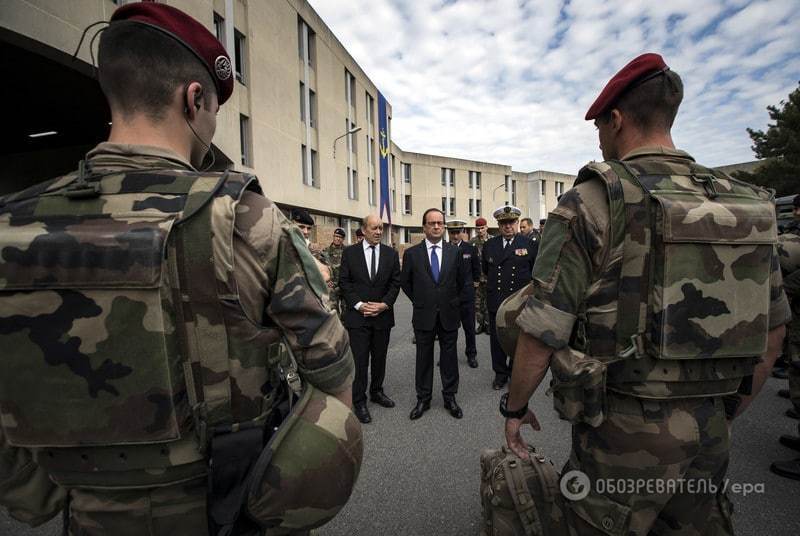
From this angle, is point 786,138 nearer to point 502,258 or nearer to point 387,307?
point 502,258

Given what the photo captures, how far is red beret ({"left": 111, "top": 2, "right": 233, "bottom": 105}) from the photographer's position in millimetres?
1059

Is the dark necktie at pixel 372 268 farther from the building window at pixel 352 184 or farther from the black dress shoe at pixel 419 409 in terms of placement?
the building window at pixel 352 184

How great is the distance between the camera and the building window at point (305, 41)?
55.9ft

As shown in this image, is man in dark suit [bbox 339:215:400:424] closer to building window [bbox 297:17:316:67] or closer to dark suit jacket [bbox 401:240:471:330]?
dark suit jacket [bbox 401:240:471:330]

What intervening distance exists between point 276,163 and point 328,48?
830 centimetres

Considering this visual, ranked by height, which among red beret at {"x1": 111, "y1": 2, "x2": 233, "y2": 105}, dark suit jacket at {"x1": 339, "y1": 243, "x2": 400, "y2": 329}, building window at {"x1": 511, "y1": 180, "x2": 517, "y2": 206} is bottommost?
dark suit jacket at {"x1": 339, "y1": 243, "x2": 400, "y2": 329}

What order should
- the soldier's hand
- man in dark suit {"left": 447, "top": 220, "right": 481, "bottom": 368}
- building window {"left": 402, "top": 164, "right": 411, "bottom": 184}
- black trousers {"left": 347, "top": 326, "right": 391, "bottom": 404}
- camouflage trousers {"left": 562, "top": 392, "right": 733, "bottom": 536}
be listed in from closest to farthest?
camouflage trousers {"left": 562, "top": 392, "right": 733, "bottom": 536} < the soldier's hand < black trousers {"left": 347, "top": 326, "right": 391, "bottom": 404} < man in dark suit {"left": 447, "top": 220, "right": 481, "bottom": 368} < building window {"left": 402, "top": 164, "right": 411, "bottom": 184}

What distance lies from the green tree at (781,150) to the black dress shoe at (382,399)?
67.2ft

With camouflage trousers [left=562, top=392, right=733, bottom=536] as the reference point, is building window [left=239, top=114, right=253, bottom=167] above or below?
above

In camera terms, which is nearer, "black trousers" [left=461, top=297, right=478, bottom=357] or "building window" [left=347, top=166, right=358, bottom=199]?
"black trousers" [left=461, top=297, right=478, bottom=357]

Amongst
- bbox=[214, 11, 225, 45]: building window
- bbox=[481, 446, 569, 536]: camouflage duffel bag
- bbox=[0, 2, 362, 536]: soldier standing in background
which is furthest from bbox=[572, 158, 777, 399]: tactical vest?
bbox=[214, 11, 225, 45]: building window

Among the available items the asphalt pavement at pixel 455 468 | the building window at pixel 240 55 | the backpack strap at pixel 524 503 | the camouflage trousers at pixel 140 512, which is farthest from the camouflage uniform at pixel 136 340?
the building window at pixel 240 55

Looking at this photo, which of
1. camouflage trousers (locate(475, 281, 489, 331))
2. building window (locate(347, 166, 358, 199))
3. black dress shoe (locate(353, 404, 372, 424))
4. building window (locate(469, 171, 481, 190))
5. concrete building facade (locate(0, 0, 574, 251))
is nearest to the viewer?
black dress shoe (locate(353, 404, 372, 424))

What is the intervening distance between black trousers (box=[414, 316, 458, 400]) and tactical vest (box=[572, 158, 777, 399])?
Result: 2747 mm
